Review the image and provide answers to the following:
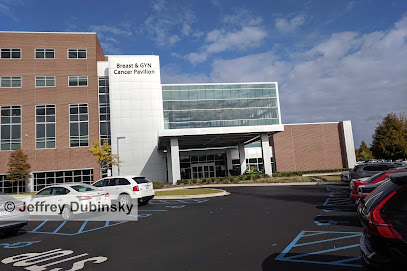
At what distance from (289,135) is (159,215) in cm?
3875

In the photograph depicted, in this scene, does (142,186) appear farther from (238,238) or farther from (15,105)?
(15,105)

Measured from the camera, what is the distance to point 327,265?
510 centimetres

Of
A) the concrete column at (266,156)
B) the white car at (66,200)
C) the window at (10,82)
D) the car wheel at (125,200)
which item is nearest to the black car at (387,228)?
the white car at (66,200)

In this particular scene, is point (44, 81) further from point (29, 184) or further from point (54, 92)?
point (29, 184)

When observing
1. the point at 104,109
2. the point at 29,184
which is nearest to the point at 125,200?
the point at 104,109

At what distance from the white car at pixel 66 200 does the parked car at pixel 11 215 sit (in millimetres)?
2374

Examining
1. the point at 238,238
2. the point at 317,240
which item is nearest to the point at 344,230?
the point at 317,240

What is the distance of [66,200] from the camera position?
11711mm

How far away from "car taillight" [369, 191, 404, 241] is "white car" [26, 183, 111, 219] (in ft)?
35.5

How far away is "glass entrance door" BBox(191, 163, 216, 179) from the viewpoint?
41591 mm

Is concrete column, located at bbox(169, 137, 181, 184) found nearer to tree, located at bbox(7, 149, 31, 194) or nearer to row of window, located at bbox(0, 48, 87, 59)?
A: tree, located at bbox(7, 149, 31, 194)

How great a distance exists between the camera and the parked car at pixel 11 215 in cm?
859

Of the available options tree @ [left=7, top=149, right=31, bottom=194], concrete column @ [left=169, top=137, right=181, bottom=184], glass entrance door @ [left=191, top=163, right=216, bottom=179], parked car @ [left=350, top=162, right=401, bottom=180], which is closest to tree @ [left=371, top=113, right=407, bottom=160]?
parked car @ [left=350, top=162, right=401, bottom=180]

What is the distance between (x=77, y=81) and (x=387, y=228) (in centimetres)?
3911
